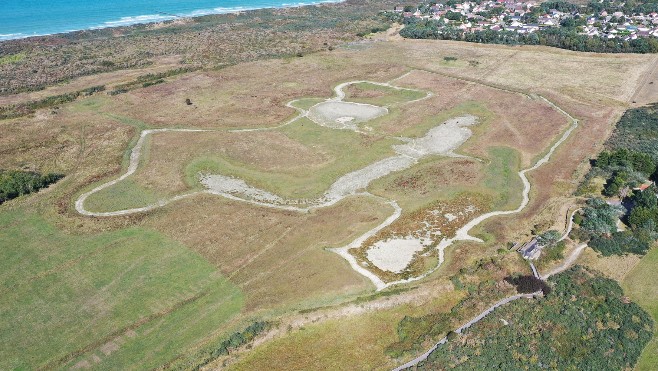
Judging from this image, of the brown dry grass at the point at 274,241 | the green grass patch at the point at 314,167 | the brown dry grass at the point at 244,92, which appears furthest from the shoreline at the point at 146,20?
the brown dry grass at the point at 274,241

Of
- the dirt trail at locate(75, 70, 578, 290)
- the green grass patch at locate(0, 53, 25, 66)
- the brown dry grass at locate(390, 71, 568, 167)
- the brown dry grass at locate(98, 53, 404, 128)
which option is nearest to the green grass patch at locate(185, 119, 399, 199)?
the dirt trail at locate(75, 70, 578, 290)

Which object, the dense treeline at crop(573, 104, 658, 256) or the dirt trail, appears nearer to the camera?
the dense treeline at crop(573, 104, 658, 256)

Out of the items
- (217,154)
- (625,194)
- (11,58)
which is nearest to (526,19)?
(625,194)

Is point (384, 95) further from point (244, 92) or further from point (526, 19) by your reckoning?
point (526, 19)

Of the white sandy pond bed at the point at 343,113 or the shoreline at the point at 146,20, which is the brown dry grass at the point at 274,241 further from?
the shoreline at the point at 146,20

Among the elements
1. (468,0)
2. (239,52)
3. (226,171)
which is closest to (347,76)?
(239,52)

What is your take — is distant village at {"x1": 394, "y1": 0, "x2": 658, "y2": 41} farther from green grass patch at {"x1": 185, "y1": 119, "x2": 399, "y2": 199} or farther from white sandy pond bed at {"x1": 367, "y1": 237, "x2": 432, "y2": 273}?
white sandy pond bed at {"x1": 367, "y1": 237, "x2": 432, "y2": 273}

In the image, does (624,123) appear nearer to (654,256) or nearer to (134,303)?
(654,256)
